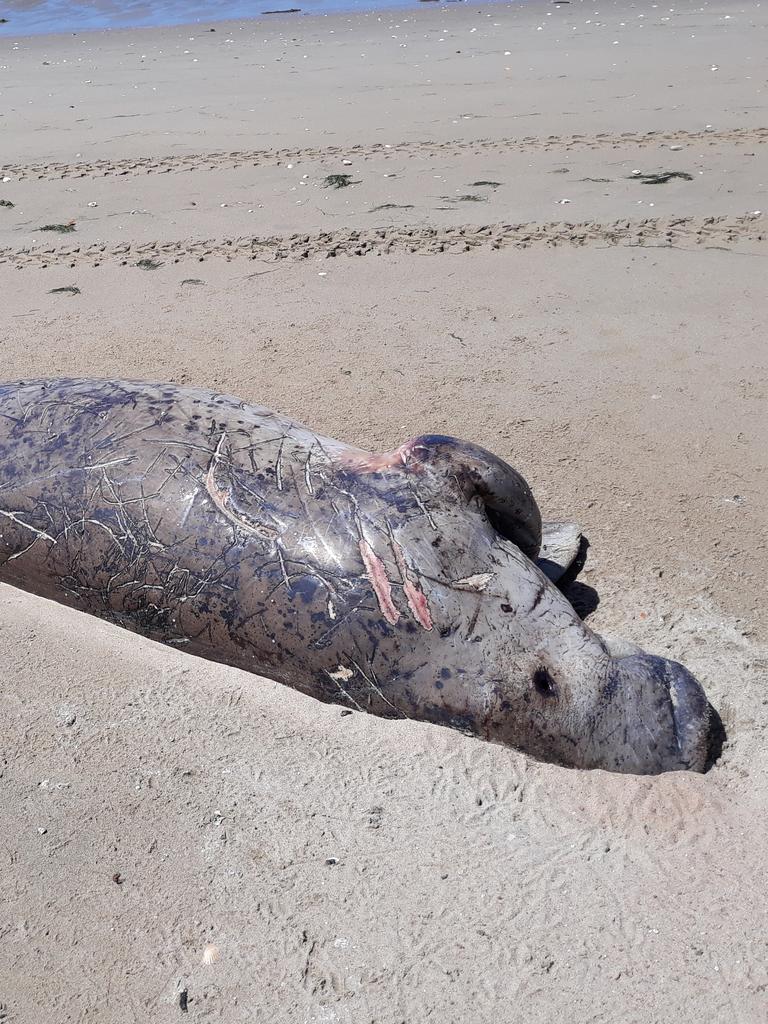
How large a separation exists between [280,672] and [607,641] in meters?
1.04

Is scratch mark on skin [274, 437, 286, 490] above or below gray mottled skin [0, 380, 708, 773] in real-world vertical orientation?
above

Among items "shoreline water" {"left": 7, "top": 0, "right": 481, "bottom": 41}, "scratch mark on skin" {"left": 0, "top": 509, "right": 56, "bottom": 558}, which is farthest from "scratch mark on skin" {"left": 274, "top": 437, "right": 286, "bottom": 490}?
"shoreline water" {"left": 7, "top": 0, "right": 481, "bottom": 41}

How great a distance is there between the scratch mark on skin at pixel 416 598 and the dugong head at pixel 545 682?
0.04 m

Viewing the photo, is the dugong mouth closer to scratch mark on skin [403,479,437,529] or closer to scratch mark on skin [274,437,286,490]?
scratch mark on skin [403,479,437,529]

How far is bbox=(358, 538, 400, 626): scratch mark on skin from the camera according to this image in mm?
3000

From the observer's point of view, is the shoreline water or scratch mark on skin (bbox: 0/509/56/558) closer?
scratch mark on skin (bbox: 0/509/56/558)

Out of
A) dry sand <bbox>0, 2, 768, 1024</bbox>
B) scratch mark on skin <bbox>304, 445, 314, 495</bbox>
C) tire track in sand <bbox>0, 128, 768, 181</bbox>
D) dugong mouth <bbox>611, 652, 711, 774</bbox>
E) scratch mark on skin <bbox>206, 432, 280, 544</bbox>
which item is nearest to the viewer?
dry sand <bbox>0, 2, 768, 1024</bbox>

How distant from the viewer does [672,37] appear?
11930 millimetres

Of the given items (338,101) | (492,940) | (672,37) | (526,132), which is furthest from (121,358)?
(672,37)

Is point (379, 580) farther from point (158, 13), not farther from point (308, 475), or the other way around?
point (158, 13)

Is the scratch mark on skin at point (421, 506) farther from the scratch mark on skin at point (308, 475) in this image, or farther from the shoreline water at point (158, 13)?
the shoreline water at point (158, 13)

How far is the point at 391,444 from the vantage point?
4.69m

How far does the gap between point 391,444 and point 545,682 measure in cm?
191

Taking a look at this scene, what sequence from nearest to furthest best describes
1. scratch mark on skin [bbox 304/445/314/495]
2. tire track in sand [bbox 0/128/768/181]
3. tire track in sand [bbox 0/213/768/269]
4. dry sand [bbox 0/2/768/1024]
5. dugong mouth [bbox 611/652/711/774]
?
dry sand [bbox 0/2/768/1024]
dugong mouth [bbox 611/652/711/774]
scratch mark on skin [bbox 304/445/314/495]
tire track in sand [bbox 0/213/768/269]
tire track in sand [bbox 0/128/768/181]
